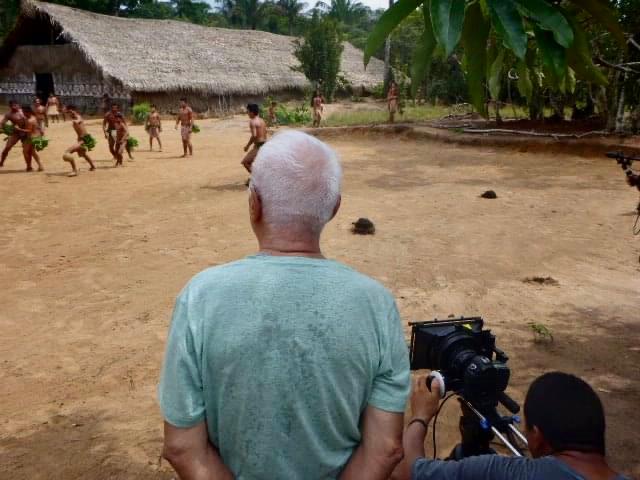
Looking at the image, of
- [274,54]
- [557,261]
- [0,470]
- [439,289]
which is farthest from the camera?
[274,54]

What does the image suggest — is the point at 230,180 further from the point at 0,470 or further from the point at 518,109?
the point at 518,109

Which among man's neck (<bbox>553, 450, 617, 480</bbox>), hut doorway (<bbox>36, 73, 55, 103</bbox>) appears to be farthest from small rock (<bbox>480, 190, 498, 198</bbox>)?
hut doorway (<bbox>36, 73, 55, 103</bbox>)

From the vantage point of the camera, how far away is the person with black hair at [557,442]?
137 centimetres

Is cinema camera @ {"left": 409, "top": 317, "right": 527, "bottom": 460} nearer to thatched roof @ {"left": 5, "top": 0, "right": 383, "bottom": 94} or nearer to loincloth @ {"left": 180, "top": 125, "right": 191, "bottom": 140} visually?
loincloth @ {"left": 180, "top": 125, "right": 191, "bottom": 140}

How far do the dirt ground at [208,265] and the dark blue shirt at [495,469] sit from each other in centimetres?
150

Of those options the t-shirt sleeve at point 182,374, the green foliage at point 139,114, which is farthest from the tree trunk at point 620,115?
the green foliage at point 139,114

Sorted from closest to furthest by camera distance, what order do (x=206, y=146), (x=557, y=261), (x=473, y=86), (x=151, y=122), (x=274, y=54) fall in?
(x=473, y=86) → (x=557, y=261) → (x=151, y=122) → (x=206, y=146) → (x=274, y=54)

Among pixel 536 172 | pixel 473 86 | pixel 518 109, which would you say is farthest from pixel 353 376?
pixel 518 109

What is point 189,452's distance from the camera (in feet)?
4.09

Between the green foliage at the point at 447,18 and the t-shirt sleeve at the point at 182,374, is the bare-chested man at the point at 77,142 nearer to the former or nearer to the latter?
the t-shirt sleeve at the point at 182,374

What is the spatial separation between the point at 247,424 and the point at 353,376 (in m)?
0.26

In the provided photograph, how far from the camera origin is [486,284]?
17.2 ft

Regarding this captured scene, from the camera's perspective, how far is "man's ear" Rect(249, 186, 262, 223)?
1259 mm

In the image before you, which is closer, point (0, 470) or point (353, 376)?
point (353, 376)
